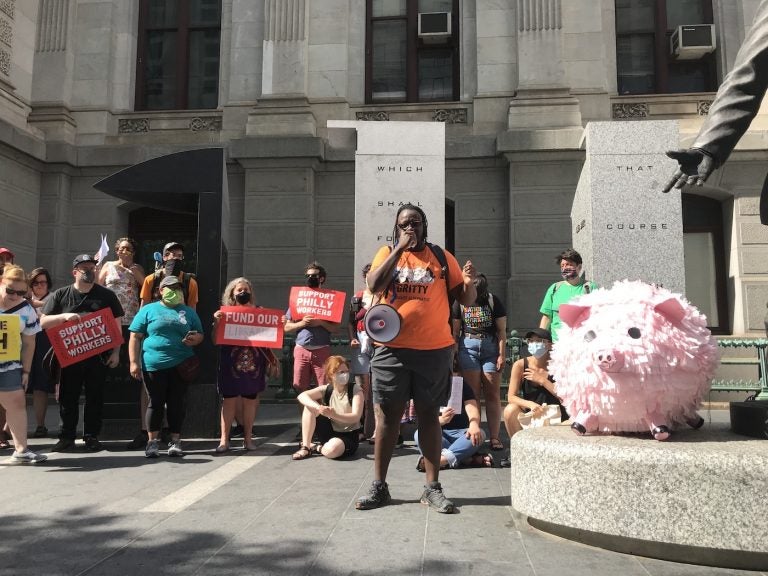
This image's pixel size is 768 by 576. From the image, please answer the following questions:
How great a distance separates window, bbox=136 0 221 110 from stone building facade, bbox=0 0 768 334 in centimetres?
24

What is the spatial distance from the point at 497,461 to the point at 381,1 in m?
11.7

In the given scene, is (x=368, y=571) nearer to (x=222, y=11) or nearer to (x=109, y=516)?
(x=109, y=516)

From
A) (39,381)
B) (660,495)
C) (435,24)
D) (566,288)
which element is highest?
(435,24)

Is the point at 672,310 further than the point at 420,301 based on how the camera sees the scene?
No

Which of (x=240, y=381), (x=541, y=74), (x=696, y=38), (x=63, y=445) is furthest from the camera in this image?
(x=696, y=38)

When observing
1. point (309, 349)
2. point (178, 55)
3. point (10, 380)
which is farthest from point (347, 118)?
point (10, 380)

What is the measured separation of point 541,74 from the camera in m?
12.3

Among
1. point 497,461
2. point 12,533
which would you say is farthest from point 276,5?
point 12,533

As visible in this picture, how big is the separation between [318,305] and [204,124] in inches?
317

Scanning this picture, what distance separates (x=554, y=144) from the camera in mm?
11961

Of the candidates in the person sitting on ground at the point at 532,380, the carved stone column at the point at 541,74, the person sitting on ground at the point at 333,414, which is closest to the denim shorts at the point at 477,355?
A: the person sitting on ground at the point at 532,380

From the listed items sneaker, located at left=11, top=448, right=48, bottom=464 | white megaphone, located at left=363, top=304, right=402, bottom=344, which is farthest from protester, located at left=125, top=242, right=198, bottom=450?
white megaphone, located at left=363, top=304, right=402, bottom=344

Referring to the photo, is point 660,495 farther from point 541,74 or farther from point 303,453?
point 541,74

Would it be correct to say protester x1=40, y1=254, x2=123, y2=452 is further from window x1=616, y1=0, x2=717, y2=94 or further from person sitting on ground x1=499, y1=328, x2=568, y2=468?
window x1=616, y1=0, x2=717, y2=94
